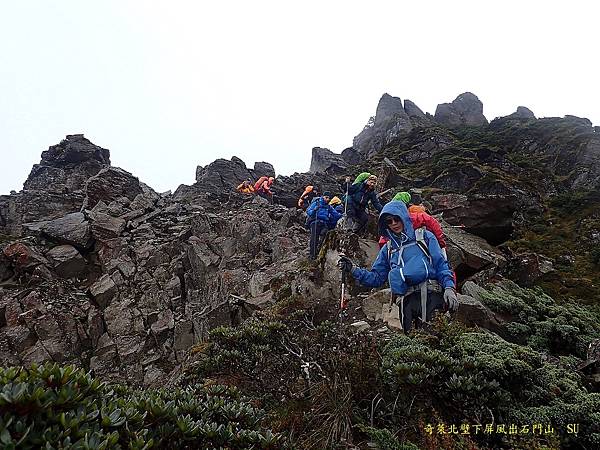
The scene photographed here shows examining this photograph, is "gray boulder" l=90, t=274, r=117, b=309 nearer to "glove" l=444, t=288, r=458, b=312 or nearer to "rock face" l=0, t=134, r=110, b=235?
"rock face" l=0, t=134, r=110, b=235

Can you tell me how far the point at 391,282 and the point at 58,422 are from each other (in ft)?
17.2

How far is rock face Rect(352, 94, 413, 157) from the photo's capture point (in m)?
54.9

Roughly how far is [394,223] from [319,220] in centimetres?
670

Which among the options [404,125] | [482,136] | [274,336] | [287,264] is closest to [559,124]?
[482,136]

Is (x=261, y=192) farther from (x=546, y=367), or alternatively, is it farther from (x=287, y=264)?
(x=546, y=367)

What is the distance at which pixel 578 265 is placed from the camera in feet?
44.4

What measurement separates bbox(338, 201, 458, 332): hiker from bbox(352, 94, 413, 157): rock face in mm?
48599

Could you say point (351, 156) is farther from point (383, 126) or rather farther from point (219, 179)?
point (219, 179)

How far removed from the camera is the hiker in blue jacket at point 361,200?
38.4 ft

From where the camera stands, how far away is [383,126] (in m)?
61.5

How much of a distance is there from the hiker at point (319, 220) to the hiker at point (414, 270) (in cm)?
650

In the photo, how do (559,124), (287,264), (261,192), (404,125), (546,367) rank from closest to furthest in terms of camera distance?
(546,367), (287,264), (261,192), (559,124), (404,125)

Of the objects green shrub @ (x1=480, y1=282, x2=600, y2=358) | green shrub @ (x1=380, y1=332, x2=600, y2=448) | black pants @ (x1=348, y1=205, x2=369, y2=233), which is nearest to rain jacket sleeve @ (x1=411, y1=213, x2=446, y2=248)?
green shrub @ (x1=380, y1=332, x2=600, y2=448)

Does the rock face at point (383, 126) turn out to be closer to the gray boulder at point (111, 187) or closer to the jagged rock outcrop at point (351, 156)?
the jagged rock outcrop at point (351, 156)
